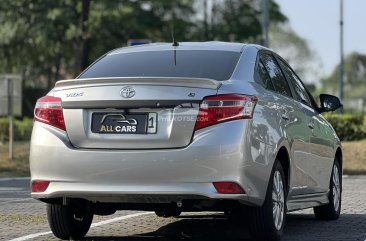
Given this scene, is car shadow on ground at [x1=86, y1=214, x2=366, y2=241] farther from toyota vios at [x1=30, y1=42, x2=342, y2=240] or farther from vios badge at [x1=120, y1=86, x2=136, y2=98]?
vios badge at [x1=120, y1=86, x2=136, y2=98]

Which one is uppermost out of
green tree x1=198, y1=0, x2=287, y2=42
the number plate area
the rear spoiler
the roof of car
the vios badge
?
green tree x1=198, y1=0, x2=287, y2=42

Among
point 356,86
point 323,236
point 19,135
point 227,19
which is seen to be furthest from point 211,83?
point 356,86

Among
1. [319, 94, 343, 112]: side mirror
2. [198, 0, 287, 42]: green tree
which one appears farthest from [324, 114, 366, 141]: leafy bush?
[198, 0, 287, 42]: green tree

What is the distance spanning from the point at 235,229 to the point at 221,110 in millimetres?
2223

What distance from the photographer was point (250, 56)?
332 inches

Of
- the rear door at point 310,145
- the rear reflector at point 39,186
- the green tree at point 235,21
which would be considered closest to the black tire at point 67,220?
the rear reflector at point 39,186

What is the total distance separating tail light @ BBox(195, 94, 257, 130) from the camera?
288 inches

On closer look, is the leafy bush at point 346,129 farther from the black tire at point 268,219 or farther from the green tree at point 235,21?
the green tree at point 235,21

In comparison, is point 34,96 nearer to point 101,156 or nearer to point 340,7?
point 340,7

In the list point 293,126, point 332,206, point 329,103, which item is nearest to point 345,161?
point 332,206

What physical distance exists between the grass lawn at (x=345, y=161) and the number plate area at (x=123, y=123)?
12.2 meters

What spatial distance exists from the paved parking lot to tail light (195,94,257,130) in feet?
5.03

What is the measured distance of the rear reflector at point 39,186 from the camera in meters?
7.72

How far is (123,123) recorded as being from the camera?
24.5ft
